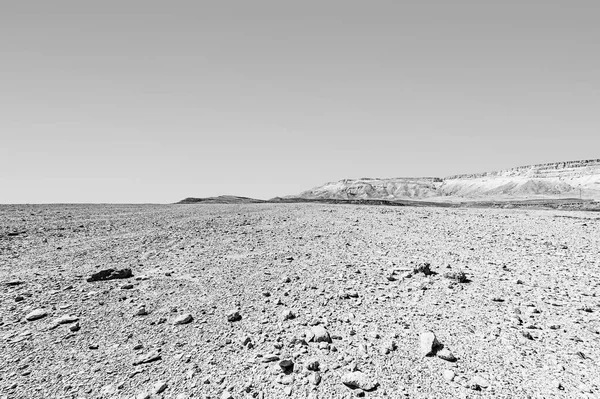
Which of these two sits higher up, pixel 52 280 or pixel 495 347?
pixel 52 280

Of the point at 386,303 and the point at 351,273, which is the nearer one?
the point at 386,303

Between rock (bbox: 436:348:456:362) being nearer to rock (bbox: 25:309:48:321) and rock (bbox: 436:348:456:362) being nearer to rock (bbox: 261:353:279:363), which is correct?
rock (bbox: 261:353:279:363)

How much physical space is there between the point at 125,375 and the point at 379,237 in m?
8.57

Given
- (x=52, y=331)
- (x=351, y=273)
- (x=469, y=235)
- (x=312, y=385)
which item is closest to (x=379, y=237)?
(x=469, y=235)

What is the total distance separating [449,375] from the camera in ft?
10.7

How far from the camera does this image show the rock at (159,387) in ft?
10.4

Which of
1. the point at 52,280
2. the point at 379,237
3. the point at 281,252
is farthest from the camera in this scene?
the point at 379,237

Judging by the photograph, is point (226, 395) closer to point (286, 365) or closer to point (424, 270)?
point (286, 365)

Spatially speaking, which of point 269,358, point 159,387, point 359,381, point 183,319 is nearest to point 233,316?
point 183,319

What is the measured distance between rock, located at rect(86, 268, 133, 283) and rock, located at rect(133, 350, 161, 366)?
125 inches

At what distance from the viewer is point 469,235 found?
11047mm

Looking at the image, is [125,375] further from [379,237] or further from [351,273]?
[379,237]

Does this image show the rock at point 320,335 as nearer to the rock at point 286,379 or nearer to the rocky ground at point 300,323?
the rocky ground at point 300,323

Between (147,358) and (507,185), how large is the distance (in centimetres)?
18300
